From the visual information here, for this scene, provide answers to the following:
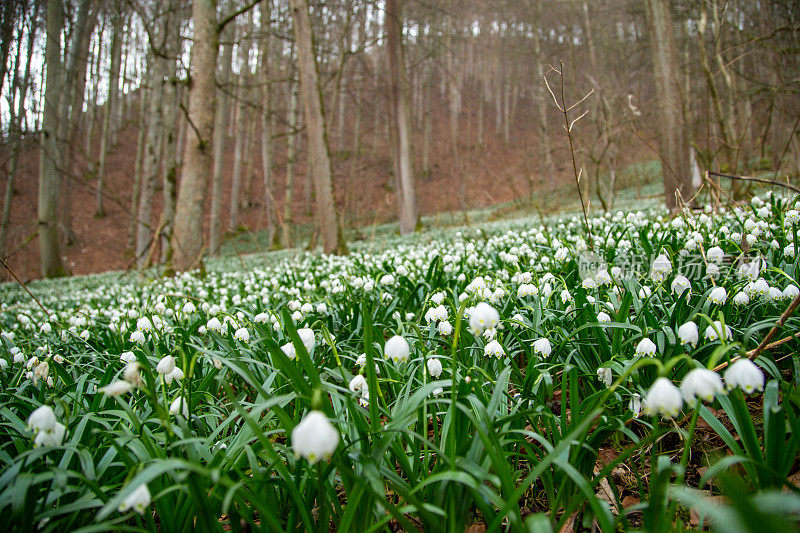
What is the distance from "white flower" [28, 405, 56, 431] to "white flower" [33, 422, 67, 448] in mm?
11

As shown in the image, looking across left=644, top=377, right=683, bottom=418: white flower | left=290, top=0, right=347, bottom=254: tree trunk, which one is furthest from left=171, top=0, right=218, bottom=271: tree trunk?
left=644, top=377, right=683, bottom=418: white flower

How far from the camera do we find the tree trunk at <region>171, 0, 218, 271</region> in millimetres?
7543

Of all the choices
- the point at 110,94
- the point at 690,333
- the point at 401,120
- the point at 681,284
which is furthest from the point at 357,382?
the point at 110,94

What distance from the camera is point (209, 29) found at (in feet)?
25.2

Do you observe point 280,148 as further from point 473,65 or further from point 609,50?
Result: point 609,50

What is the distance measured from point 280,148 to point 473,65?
1937 centimetres

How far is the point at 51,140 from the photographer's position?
1177cm

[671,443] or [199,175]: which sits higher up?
[199,175]

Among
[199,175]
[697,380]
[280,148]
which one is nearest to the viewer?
[697,380]

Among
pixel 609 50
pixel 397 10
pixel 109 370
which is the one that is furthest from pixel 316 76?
pixel 609 50

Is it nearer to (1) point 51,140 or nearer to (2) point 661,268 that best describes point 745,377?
(2) point 661,268

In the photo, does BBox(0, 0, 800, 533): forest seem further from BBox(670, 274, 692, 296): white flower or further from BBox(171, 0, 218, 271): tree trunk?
BBox(171, 0, 218, 271): tree trunk

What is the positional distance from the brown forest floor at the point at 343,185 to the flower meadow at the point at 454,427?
15517mm

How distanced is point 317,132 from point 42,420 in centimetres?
760
